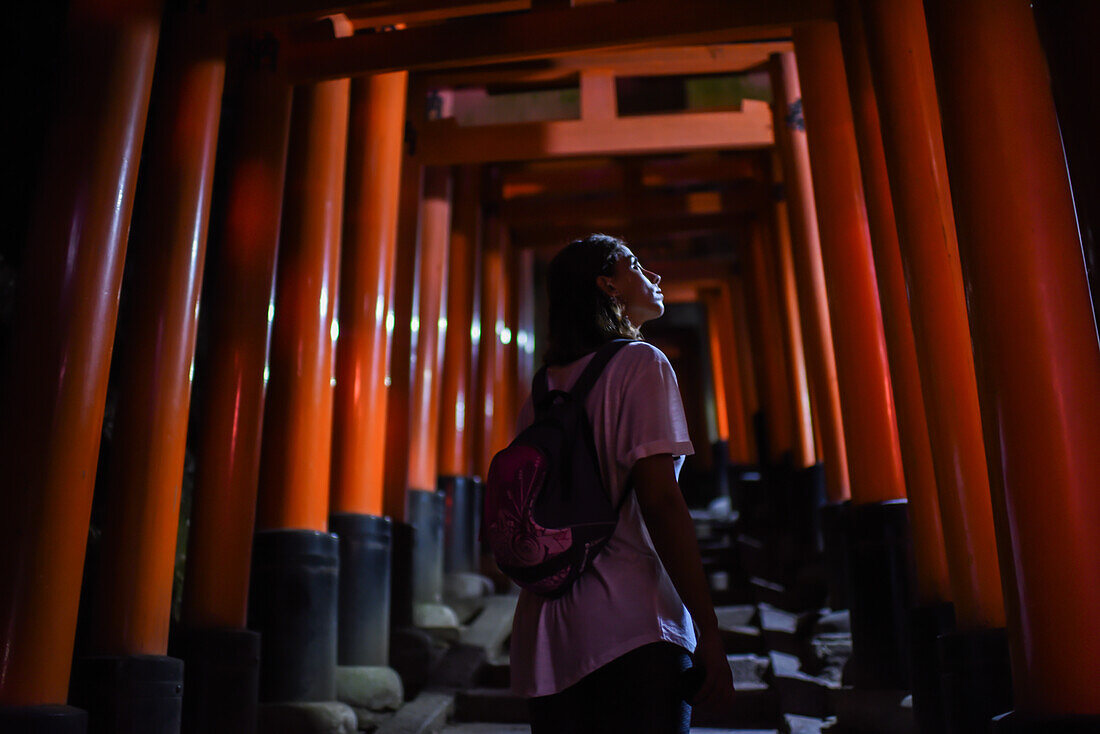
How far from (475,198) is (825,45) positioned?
4.65m

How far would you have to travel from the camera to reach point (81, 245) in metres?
2.74

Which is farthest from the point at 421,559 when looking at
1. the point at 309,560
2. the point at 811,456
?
the point at 811,456

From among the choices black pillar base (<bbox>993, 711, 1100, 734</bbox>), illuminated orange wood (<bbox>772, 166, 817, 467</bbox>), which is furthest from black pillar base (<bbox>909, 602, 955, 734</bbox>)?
illuminated orange wood (<bbox>772, 166, 817, 467</bbox>)

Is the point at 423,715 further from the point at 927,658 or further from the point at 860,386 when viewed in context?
the point at 860,386

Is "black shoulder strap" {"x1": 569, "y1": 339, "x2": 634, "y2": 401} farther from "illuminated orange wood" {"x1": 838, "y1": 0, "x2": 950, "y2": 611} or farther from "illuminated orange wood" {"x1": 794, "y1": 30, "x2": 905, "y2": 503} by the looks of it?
"illuminated orange wood" {"x1": 794, "y1": 30, "x2": 905, "y2": 503}

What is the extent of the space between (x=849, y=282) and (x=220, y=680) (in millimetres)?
3175

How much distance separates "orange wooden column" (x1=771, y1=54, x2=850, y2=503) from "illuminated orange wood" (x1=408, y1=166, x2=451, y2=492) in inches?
101

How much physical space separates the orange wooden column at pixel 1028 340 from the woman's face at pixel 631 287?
0.93m

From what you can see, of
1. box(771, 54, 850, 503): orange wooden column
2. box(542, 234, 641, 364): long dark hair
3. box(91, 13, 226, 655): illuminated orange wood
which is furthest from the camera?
box(771, 54, 850, 503): orange wooden column

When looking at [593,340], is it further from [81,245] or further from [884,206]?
[884,206]

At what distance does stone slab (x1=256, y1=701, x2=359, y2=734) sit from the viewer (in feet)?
11.9

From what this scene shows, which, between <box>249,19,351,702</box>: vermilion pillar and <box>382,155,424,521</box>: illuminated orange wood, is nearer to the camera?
<box>249,19,351,702</box>: vermilion pillar

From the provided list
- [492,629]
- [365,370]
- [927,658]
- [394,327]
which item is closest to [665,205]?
[394,327]

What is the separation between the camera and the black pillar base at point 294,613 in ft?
12.3
